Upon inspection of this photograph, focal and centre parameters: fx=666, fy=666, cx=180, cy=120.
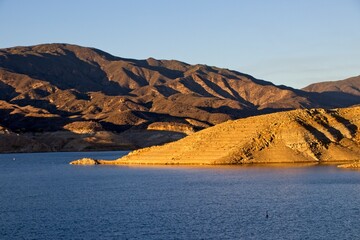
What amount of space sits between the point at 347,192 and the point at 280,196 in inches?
306

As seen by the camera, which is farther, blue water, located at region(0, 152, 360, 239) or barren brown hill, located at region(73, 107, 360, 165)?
barren brown hill, located at region(73, 107, 360, 165)

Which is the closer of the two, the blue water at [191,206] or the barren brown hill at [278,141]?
the blue water at [191,206]

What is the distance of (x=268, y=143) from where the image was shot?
134 meters

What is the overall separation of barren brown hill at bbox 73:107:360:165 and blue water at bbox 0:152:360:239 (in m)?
20.8

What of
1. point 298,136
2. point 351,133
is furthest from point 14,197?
point 351,133

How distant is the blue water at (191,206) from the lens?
55006 mm

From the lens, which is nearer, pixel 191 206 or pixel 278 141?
pixel 191 206

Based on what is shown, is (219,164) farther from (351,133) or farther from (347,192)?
(347,192)

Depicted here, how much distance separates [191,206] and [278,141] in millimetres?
66644

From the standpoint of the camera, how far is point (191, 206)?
231 feet

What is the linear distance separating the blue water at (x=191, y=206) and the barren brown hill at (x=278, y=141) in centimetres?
2080

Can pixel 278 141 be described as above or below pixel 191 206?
above

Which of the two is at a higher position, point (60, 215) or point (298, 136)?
point (298, 136)

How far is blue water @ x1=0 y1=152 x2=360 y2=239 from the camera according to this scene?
2166 inches
